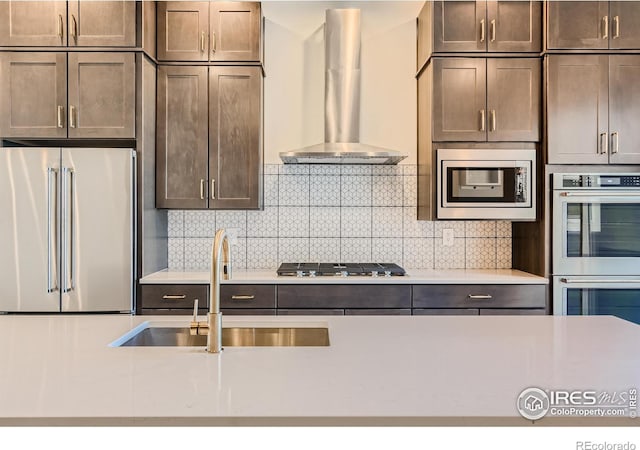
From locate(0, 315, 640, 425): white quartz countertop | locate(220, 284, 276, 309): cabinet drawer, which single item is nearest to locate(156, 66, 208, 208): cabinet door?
locate(220, 284, 276, 309): cabinet drawer

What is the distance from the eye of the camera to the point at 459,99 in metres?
3.12

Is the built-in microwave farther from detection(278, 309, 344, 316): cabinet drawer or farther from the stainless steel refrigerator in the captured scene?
the stainless steel refrigerator

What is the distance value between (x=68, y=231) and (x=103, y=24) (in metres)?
1.30

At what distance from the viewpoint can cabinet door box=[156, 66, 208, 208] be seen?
10.5 feet

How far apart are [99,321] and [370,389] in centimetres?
114

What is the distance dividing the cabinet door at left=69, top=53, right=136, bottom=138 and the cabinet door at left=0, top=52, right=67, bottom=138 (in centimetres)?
6

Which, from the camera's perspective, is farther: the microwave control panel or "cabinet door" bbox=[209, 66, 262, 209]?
"cabinet door" bbox=[209, 66, 262, 209]

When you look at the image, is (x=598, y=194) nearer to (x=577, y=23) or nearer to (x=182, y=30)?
(x=577, y=23)

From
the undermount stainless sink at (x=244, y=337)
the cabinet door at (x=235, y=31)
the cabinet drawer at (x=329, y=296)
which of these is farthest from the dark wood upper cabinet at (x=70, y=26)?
the undermount stainless sink at (x=244, y=337)

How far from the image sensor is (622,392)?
103 centimetres

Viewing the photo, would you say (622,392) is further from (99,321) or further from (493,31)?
(493,31)

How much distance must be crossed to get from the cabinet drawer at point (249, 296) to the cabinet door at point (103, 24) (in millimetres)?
1647

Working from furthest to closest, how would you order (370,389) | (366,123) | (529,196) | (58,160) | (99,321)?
(366,123) → (529,196) → (58,160) → (99,321) → (370,389)
